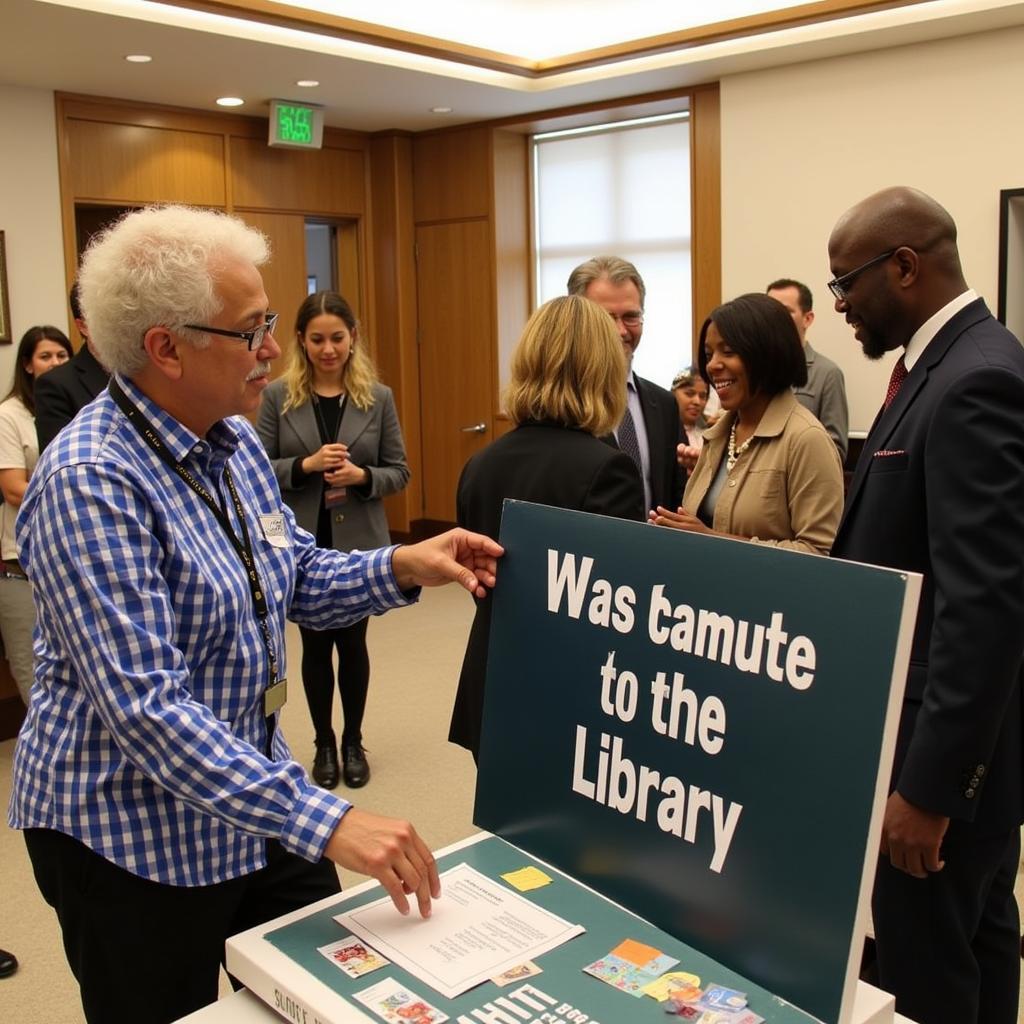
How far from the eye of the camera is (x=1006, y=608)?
1537 mm

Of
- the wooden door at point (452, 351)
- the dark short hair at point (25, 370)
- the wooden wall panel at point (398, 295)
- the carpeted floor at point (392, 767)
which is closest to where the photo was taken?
the carpeted floor at point (392, 767)

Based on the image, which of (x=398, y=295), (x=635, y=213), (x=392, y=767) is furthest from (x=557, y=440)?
(x=398, y=295)

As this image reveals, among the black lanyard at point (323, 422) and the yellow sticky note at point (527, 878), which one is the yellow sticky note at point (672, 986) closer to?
the yellow sticky note at point (527, 878)

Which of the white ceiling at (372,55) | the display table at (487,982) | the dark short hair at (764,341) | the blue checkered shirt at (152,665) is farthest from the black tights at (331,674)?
the white ceiling at (372,55)

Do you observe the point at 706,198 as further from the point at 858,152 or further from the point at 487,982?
the point at 487,982

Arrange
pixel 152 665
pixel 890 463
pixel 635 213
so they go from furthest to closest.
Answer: pixel 635 213, pixel 890 463, pixel 152 665

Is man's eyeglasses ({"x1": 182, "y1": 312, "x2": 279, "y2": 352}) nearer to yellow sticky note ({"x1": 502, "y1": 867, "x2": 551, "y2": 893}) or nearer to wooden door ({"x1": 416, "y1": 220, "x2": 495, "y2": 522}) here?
yellow sticky note ({"x1": 502, "y1": 867, "x2": 551, "y2": 893})

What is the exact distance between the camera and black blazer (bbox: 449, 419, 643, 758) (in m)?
2.13

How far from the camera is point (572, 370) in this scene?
7.32 feet

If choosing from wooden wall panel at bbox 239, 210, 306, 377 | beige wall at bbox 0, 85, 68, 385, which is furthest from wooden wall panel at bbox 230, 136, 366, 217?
beige wall at bbox 0, 85, 68, 385

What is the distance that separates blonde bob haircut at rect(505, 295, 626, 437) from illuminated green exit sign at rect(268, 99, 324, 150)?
4998 millimetres

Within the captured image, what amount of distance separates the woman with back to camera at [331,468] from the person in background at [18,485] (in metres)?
0.87

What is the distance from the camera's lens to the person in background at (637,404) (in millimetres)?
3006

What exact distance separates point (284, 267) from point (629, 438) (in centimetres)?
488
